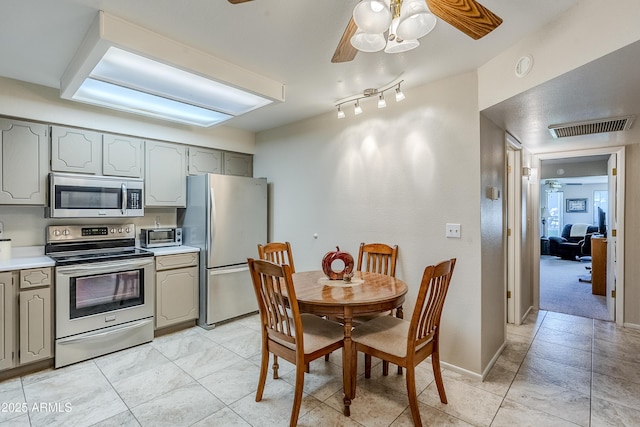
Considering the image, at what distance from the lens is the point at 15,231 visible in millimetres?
2838

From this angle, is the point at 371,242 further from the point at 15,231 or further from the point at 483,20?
the point at 15,231

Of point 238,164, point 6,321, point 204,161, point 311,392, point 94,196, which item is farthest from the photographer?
point 238,164

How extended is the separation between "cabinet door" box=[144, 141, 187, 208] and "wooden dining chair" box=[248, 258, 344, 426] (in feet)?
6.77

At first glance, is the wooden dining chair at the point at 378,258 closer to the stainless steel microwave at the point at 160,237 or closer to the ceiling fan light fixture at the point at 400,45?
the ceiling fan light fixture at the point at 400,45

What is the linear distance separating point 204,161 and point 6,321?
2.34 metres

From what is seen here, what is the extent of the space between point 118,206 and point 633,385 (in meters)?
4.67

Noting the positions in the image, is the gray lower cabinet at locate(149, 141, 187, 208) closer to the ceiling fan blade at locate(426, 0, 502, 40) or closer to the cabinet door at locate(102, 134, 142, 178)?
the cabinet door at locate(102, 134, 142, 178)

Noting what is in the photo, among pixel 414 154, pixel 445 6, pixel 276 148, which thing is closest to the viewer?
pixel 445 6

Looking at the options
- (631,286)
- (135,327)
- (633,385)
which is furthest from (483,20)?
(631,286)

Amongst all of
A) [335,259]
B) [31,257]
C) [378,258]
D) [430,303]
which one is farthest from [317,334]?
[31,257]

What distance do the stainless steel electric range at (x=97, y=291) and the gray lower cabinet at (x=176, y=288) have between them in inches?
4.2

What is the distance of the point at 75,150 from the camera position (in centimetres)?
295

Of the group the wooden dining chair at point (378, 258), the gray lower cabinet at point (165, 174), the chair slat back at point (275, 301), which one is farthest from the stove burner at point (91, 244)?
the wooden dining chair at point (378, 258)

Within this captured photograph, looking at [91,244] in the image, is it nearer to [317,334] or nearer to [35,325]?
[35,325]
